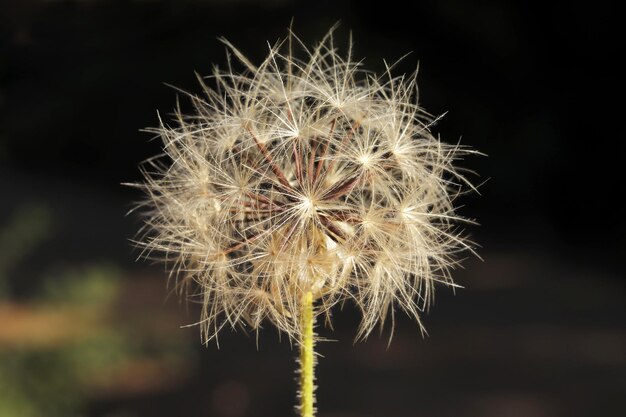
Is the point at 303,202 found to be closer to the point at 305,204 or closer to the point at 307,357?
the point at 305,204

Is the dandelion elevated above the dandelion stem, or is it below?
above

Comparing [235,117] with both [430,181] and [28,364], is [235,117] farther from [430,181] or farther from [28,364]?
[28,364]

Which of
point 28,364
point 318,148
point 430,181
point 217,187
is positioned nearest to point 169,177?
point 217,187

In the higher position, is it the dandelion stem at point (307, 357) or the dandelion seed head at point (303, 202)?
the dandelion seed head at point (303, 202)

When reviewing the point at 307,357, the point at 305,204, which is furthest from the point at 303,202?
the point at 307,357

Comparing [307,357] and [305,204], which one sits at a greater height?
[305,204]
